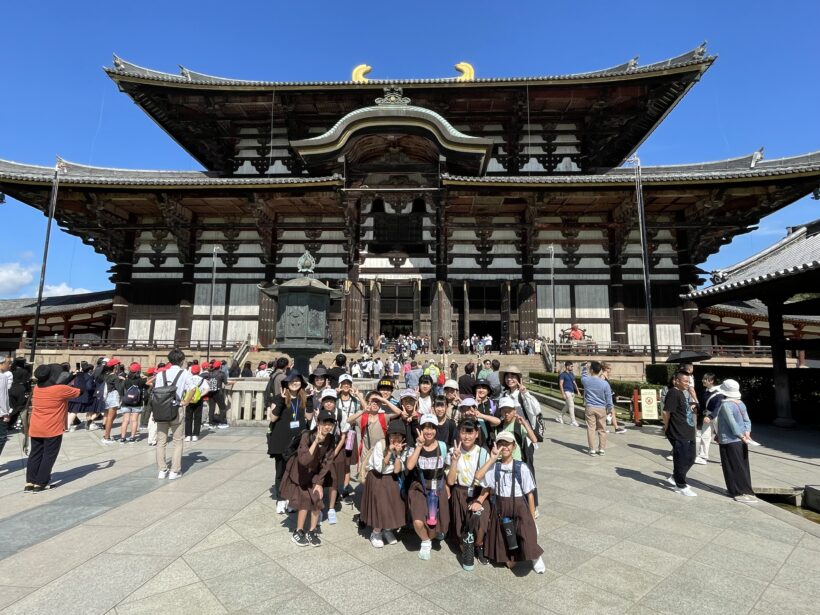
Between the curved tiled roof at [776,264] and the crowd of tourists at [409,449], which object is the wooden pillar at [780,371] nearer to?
the curved tiled roof at [776,264]

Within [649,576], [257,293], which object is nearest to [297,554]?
[649,576]

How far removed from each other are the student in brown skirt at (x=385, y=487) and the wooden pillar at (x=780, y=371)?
12150 millimetres

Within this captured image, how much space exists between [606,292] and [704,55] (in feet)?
40.3

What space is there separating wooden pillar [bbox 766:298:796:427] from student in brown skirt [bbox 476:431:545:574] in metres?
11.5

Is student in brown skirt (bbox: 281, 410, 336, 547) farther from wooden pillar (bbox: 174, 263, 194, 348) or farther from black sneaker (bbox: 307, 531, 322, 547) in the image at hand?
wooden pillar (bbox: 174, 263, 194, 348)

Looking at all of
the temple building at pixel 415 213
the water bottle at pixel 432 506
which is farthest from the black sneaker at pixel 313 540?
the temple building at pixel 415 213

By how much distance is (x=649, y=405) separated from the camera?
11109 mm

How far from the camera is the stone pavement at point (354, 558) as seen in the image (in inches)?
122

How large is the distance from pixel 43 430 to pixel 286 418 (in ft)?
12.0

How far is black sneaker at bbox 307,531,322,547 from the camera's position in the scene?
4.05 meters

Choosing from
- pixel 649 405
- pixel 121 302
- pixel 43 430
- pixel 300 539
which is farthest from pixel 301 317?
pixel 121 302

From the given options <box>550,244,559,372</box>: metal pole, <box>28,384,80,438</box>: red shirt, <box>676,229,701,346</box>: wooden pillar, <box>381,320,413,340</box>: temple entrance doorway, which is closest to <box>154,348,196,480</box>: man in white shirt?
<box>28,384,80,438</box>: red shirt

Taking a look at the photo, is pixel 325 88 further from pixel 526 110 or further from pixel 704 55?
pixel 704 55

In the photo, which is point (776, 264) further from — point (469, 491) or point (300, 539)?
point (300, 539)
